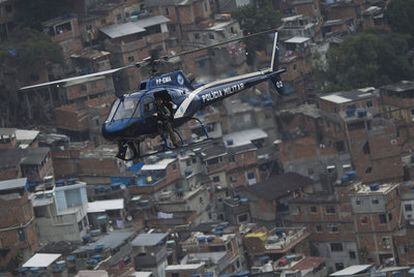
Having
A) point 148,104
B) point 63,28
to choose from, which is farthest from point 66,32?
point 148,104

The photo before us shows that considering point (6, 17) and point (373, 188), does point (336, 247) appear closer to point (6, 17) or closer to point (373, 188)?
point (373, 188)

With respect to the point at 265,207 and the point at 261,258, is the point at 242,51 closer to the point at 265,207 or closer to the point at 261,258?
the point at 265,207

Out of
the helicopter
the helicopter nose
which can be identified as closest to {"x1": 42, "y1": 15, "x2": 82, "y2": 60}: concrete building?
the helicopter

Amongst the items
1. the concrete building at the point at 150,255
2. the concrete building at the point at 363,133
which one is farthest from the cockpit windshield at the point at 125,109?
the concrete building at the point at 363,133

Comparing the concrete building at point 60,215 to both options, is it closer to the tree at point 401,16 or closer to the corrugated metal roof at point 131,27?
the corrugated metal roof at point 131,27

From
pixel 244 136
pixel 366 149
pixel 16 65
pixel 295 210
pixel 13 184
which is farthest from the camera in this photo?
pixel 16 65

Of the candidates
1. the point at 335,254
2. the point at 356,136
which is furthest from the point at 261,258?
the point at 356,136
